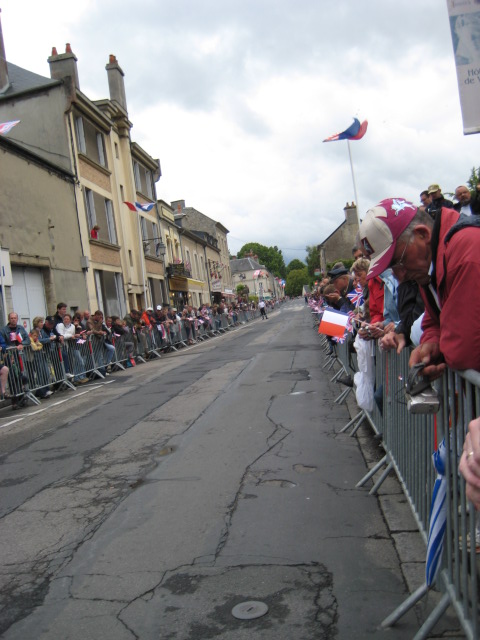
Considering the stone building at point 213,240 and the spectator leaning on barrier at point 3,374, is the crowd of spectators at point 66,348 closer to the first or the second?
the spectator leaning on barrier at point 3,374

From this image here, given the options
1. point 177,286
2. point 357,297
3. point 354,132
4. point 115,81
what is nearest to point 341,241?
point 177,286

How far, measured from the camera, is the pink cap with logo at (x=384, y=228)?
9.48 ft

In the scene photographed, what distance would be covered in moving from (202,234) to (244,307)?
34.9ft

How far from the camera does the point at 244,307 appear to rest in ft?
201

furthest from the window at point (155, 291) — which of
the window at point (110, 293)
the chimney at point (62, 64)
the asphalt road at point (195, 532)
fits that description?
the asphalt road at point (195, 532)

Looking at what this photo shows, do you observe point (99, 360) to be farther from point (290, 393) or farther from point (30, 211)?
point (290, 393)

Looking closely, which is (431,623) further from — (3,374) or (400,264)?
(3,374)

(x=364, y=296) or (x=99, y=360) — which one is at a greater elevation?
(x=364, y=296)

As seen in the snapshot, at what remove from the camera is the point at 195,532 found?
14.0 feet

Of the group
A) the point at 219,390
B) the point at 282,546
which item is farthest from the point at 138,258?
the point at 282,546

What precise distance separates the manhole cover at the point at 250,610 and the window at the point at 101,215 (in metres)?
24.6

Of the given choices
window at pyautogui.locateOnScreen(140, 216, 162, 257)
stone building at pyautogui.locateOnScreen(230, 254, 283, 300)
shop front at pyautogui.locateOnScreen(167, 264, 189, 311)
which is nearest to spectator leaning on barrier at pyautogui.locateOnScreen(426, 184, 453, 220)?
window at pyautogui.locateOnScreen(140, 216, 162, 257)

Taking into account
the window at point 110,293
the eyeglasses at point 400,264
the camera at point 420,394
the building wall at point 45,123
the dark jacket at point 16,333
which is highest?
the building wall at point 45,123

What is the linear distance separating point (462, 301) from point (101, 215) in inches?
1075
